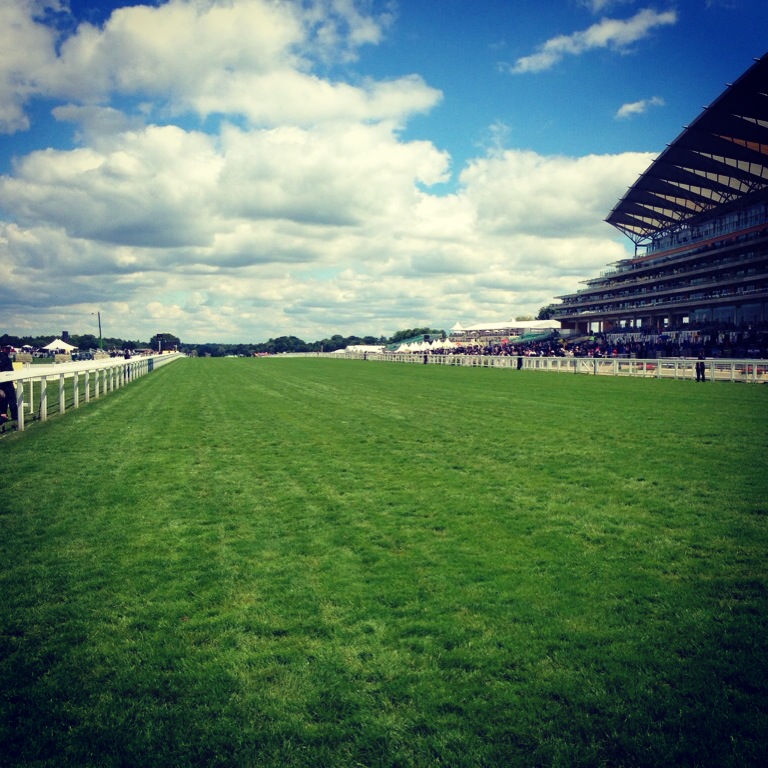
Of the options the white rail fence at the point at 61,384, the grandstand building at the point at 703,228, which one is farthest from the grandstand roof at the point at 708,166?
the white rail fence at the point at 61,384

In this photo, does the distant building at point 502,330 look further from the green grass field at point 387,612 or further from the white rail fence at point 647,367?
the green grass field at point 387,612

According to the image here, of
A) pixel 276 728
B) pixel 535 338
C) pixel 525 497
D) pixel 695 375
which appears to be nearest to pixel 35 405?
pixel 525 497

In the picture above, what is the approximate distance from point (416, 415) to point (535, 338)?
85.7 metres

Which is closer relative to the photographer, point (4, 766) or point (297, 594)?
point (4, 766)

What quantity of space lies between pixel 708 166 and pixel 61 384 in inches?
2845

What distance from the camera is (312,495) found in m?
7.28

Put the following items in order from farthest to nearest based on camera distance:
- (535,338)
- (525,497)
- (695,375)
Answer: (535,338), (695,375), (525,497)

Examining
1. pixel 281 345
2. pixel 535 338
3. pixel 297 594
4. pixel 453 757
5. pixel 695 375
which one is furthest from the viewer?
pixel 281 345

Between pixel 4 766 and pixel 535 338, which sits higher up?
pixel 535 338

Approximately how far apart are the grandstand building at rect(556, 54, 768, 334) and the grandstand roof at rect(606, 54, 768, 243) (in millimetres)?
112

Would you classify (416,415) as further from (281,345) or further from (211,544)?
(281,345)

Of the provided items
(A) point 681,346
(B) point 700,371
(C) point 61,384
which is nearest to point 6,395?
(C) point 61,384

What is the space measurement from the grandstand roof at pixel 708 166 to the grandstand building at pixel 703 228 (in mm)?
112

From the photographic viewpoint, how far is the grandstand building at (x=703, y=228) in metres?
53.8
